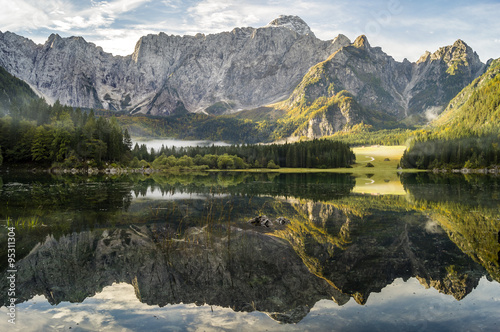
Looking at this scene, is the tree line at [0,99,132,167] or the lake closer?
the lake

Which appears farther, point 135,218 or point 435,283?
point 135,218

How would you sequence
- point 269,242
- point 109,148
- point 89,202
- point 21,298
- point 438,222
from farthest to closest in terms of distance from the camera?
point 109,148, point 89,202, point 438,222, point 269,242, point 21,298

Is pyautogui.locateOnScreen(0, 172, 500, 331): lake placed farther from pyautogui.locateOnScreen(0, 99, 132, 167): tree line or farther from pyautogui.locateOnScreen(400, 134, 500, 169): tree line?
pyautogui.locateOnScreen(400, 134, 500, 169): tree line

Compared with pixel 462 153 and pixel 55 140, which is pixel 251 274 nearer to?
pixel 55 140

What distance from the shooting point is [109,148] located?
529 ft

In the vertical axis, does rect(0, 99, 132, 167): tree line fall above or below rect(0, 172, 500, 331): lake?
above

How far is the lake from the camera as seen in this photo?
14.1 metres

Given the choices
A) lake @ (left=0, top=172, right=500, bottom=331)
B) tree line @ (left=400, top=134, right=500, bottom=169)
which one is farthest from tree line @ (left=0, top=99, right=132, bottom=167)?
tree line @ (left=400, top=134, right=500, bottom=169)

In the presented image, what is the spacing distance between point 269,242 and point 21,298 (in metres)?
15.9

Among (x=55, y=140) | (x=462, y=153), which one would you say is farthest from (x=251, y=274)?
(x=462, y=153)

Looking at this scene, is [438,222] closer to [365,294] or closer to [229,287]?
[365,294]

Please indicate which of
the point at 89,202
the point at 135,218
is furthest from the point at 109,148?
the point at 135,218

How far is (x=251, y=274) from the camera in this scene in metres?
18.7

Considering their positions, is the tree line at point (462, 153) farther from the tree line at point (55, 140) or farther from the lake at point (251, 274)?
the tree line at point (55, 140)
